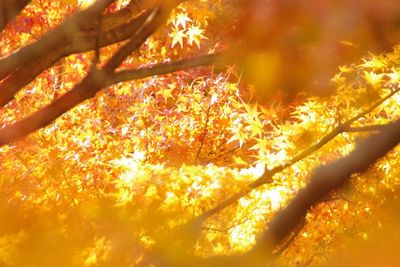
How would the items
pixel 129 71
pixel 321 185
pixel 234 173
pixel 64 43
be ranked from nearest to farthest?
pixel 321 185 < pixel 129 71 < pixel 64 43 < pixel 234 173

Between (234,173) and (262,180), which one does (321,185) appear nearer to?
(262,180)

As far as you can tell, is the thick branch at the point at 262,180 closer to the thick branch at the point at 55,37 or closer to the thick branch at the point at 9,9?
the thick branch at the point at 55,37

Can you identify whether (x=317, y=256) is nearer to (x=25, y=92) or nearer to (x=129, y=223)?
(x=129, y=223)

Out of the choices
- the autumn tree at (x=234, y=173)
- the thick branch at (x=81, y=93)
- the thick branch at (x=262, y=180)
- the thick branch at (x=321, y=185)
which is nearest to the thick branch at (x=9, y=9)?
the autumn tree at (x=234, y=173)

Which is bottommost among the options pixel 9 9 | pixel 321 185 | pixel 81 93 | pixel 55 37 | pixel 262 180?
pixel 262 180

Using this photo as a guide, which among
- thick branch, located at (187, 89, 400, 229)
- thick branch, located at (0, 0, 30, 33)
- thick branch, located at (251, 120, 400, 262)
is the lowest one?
thick branch, located at (187, 89, 400, 229)

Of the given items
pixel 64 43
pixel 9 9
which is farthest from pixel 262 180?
pixel 9 9

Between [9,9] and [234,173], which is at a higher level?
[9,9]

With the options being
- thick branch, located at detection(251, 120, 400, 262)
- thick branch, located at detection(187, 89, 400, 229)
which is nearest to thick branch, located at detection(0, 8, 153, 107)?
thick branch, located at detection(187, 89, 400, 229)

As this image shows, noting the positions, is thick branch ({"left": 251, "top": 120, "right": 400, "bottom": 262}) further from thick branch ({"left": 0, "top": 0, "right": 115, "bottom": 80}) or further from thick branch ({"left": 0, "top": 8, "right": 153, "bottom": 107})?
thick branch ({"left": 0, "top": 8, "right": 153, "bottom": 107})

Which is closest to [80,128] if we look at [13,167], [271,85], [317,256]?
[13,167]

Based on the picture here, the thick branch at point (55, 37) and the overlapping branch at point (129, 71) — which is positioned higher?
the thick branch at point (55, 37)

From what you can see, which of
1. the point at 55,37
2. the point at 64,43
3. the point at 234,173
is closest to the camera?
the point at 55,37
